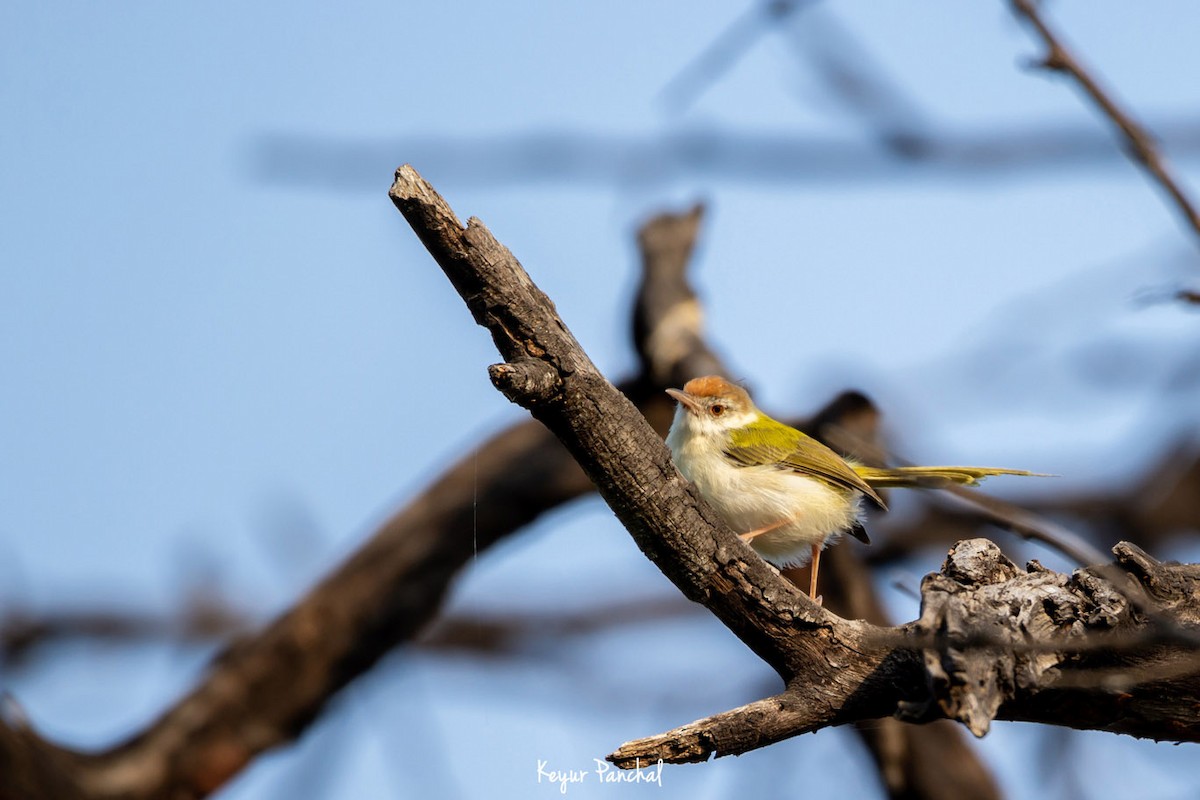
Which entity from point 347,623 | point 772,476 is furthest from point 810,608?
point 347,623

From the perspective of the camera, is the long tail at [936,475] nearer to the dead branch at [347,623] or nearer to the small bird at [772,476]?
the small bird at [772,476]

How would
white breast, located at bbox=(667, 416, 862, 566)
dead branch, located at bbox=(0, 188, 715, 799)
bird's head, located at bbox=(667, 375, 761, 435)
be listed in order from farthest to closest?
1. dead branch, located at bbox=(0, 188, 715, 799)
2. bird's head, located at bbox=(667, 375, 761, 435)
3. white breast, located at bbox=(667, 416, 862, 566)

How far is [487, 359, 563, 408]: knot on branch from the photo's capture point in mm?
2410

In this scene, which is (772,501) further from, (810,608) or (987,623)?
(987,623)

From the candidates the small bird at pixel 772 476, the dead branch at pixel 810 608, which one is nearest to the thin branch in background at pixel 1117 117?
the dead branch at pixel 810 608

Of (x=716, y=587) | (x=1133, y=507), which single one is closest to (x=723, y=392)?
(x=716, y=587)

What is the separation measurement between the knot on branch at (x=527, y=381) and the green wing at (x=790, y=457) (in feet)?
8.88

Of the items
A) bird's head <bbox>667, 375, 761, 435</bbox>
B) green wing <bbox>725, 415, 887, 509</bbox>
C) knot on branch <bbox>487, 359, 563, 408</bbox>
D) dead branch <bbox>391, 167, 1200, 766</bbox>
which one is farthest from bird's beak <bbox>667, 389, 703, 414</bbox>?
knot on branch <bbox>487, 359, 563, 408</bbox>

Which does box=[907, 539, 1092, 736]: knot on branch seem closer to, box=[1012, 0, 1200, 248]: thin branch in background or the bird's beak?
box=[1012, 0, 1200, 248]: thin branch in background

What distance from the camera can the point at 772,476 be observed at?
16.3ft

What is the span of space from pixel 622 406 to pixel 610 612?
1093 cm

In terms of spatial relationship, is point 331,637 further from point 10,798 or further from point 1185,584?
point 1185,584

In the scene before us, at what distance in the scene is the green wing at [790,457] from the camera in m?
5.12

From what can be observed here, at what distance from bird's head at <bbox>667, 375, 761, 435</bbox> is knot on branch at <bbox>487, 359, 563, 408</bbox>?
282 centimetres
